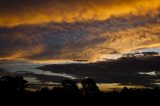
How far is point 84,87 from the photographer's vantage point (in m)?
114

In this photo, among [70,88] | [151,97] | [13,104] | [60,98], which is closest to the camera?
[13,104]

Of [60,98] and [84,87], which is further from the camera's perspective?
[84,87]

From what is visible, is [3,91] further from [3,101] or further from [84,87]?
[84,87]

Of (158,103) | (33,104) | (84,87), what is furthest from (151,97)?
(33,104)

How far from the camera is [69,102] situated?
8844cm

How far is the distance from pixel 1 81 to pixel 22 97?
50.7 ft

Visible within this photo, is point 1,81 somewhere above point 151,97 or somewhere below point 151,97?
above

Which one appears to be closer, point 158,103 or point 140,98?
point 158,103

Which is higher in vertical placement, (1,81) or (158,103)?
(1,81)

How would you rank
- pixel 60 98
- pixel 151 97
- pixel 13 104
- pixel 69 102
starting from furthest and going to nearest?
pixel 151 97
pixel 60 98
pixel 69 102
pixel 13 104

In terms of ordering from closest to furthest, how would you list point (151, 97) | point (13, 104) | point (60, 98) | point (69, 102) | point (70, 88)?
point (13, 104) < point (69, 102) < point (60, 98) < point (151, 97) < point (70, 88)

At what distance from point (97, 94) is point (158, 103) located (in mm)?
21619

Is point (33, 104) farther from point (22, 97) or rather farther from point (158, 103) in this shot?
point (158, 103)

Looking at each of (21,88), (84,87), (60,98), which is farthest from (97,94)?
(21,88)
